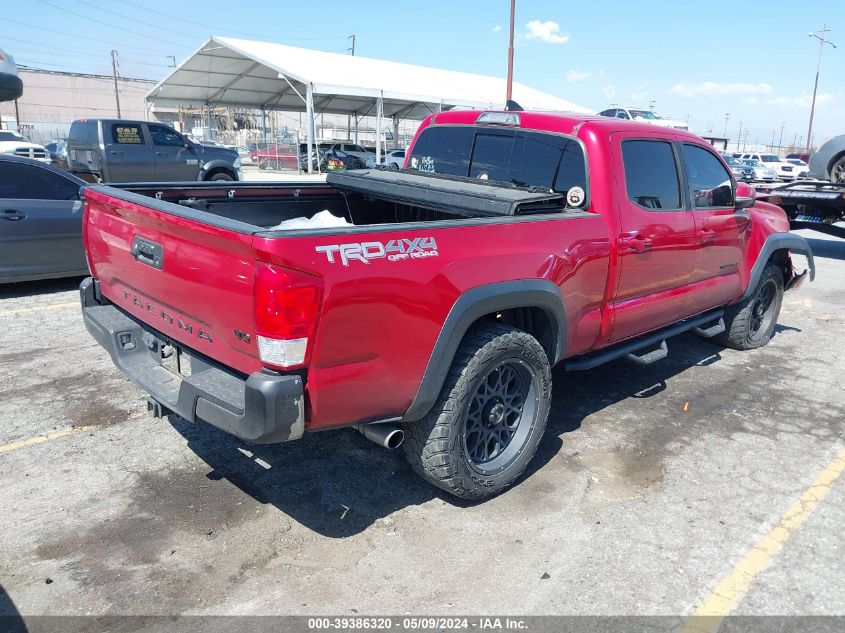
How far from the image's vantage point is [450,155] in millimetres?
4820

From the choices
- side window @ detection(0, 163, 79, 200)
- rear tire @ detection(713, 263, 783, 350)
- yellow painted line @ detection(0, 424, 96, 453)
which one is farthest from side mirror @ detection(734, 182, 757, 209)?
side window @ detection(0, 163, 79, 200)

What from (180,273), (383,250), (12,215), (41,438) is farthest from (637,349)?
(12,215)

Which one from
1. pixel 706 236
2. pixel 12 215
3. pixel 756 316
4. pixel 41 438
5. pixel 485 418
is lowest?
pixel 41 438

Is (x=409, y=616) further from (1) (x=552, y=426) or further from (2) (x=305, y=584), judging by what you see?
(1) (x=552, y=426)

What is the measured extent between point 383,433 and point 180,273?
45.7 inches

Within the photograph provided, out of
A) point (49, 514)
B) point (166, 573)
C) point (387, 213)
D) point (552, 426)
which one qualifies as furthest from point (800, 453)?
point (49, 514)

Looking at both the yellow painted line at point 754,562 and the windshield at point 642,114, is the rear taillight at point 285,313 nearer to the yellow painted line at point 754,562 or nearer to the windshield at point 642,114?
the yellow painted line at point 754,562

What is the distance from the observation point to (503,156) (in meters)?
4.46

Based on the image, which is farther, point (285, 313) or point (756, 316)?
point (756, 316)

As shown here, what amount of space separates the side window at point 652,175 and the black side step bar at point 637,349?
91 centimetres

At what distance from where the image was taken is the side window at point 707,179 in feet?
15.9

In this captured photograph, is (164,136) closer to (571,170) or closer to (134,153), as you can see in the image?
(134,153)

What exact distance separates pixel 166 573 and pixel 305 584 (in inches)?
23.9

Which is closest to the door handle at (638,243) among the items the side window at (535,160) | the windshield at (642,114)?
the side window at (535,160)
